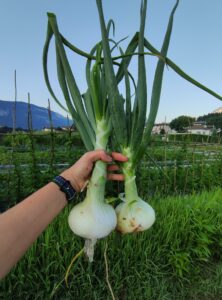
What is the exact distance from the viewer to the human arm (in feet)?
2.95

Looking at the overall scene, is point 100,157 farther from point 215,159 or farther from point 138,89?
point 215,159

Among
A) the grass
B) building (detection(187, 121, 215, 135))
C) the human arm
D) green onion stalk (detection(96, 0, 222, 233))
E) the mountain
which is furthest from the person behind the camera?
the mountain

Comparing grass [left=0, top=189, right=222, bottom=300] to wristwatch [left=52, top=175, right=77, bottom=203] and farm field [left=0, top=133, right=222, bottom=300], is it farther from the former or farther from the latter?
wristwatch [left=52, top=175, right=77, bottom=203]

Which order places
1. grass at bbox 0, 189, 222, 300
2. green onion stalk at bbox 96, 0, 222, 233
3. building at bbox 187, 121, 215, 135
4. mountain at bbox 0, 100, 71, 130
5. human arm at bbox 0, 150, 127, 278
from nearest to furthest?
human arm at bbox 0, 150, 127, 278, green onion stalk at bbox 96, 0, 222, 233, grass at bbox 0, 189, 222, 300, building at bbox 187, 121, 215, 135, mountain at bbox 0, 100, 71, 130

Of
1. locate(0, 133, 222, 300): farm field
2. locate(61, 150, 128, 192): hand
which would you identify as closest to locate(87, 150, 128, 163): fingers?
locate(61, 150, 128, 192): hand

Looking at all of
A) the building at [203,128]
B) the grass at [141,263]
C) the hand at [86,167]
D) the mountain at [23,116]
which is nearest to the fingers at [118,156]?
the hand at [86,167]

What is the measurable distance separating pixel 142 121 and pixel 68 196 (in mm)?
332

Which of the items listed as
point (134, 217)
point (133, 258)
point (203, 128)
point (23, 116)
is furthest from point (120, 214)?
point (203, 128)

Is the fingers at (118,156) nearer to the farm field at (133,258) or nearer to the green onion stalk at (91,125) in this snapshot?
the green onion stalk at (91,125)

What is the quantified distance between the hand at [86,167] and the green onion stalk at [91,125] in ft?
0.09

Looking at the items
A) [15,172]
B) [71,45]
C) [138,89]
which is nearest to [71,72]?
[71,45]

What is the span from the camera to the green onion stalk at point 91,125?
0.97 m

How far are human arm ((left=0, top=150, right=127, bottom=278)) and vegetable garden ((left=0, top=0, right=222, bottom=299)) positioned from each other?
0.05 meters

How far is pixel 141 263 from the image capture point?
7.91ft
